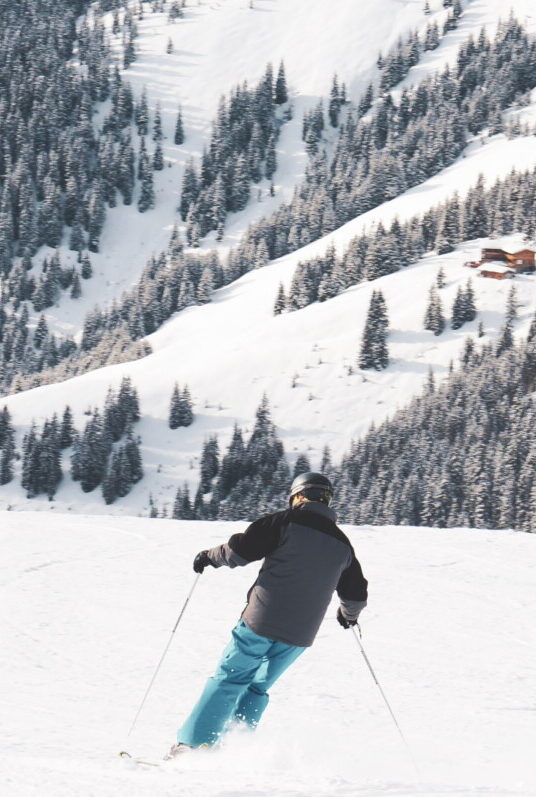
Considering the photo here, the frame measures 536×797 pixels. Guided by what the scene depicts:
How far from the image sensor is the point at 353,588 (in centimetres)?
623

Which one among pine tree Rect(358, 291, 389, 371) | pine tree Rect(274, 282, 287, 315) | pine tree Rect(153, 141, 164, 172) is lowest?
pine tree Rect(153, 141, 164, 172)

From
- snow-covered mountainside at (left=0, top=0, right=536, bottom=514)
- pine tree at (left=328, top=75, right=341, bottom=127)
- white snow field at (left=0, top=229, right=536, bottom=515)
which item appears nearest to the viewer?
white snow field at (left=0, top=229, right=536, bottom=515)

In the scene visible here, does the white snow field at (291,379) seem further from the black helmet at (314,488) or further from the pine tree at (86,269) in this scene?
the black helmet at (314,488)

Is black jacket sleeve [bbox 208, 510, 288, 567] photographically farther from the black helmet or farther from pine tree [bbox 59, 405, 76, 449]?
pine tree [bbox 59, 405, 76, 449]

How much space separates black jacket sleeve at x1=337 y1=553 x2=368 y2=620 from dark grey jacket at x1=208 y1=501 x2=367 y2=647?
22 centimetres

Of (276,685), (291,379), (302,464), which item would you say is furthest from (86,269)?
(276,685)

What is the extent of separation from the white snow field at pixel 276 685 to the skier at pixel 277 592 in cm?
31

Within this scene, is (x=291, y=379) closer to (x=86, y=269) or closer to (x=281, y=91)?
(x=86, y=269)

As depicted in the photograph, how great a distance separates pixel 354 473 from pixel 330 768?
7492 cm

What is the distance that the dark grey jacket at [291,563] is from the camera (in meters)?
5.87

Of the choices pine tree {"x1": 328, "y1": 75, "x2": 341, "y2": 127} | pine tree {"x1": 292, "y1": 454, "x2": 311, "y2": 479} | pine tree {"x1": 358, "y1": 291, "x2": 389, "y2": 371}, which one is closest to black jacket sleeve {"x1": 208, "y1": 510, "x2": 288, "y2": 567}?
pine tree {"x1": 292, "y1": 454, "x2": 311, "y2": 479}

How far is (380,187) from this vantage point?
149 metres

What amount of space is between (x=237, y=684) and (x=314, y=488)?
139 cm

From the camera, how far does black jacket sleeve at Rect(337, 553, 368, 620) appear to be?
6204 mm
